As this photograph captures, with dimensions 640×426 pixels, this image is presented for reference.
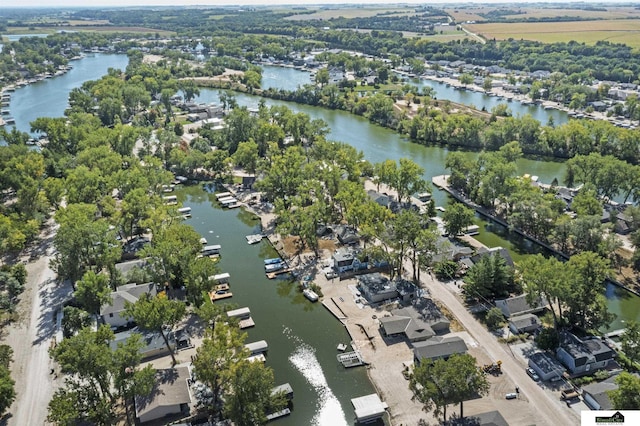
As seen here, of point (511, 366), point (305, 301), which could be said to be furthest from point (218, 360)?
point (511, 366)

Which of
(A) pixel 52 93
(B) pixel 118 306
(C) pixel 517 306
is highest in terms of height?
(A) pixel 52 93

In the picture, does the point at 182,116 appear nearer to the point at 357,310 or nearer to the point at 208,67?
the point at 208,67

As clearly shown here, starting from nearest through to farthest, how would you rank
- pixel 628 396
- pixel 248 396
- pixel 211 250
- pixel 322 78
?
pixel 628 396 → pixel 248 396 → pixel 211 250 → pixel 322 78

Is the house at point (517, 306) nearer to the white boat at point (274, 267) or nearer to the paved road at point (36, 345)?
the white boat at point (274, 267)

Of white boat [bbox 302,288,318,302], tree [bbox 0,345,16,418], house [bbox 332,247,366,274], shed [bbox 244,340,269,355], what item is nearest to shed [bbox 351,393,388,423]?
shed [bbox 244,340,269,355]

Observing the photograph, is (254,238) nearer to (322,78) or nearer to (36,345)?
(36,345)

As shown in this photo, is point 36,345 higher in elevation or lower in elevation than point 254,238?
lower

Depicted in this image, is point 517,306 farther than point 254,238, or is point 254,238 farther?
point 254,238
